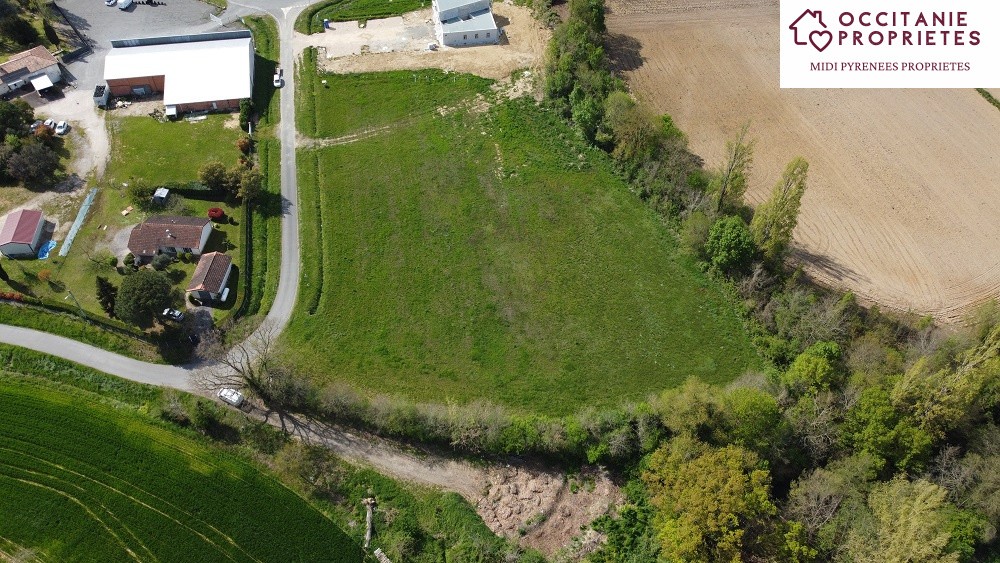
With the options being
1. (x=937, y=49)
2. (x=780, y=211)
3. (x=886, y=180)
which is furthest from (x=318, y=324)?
(x=937, y=49)

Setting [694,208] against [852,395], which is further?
[694,208]

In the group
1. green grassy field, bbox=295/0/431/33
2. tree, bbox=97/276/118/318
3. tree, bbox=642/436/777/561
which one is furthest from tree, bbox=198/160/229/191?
tree, bbox=642/436/777/561

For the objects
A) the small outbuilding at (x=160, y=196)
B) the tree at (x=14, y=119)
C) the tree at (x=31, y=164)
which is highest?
the tree at (x=14, y=119)

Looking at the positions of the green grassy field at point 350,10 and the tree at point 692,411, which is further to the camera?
the green grassy field at point 350,10

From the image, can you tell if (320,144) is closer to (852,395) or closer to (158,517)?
(158,517)

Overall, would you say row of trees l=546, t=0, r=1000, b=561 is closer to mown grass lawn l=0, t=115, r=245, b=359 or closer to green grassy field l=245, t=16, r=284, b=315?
green grassy field l=245, t=16, r=284, b=315

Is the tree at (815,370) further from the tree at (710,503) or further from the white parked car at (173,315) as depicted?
the white parked car at (173,315)

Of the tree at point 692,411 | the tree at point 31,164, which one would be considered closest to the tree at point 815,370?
the tree at point 692,411
